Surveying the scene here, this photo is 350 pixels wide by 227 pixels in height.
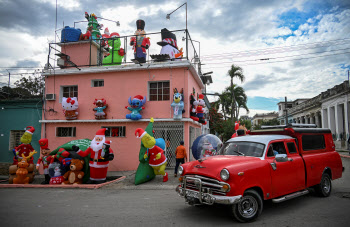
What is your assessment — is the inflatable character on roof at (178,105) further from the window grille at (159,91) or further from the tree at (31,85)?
the tree at (31,85)

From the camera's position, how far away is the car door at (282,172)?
17.3 ft

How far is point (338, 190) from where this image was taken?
7590mm

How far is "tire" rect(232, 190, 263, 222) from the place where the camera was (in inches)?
185

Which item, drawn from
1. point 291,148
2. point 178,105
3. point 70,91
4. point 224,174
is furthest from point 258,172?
point 70,91

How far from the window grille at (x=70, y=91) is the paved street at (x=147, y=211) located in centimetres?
719

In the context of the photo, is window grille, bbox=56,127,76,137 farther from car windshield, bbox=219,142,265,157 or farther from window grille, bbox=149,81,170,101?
car windshield, bbox=219,142,265,157

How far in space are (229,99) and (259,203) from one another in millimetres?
24254

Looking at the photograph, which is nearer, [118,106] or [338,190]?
[338,190]

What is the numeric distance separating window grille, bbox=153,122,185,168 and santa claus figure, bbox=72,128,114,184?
130 inches

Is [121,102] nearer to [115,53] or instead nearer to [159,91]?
[159,91]

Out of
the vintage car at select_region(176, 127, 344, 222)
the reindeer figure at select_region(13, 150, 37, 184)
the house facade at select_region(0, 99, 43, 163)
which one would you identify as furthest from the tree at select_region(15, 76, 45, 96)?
the vintage car at select_region(176, 127, 344, 222)

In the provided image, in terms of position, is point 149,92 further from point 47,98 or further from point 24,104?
point 24,104

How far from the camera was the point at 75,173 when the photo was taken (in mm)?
9680

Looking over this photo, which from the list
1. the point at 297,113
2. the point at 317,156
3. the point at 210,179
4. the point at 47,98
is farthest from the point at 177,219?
the point at 297,113
